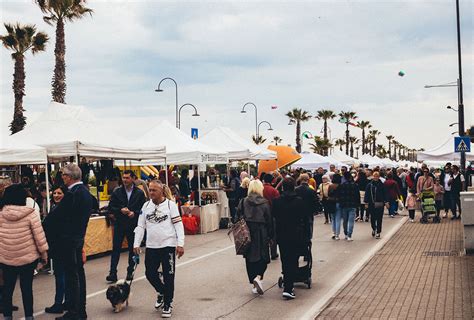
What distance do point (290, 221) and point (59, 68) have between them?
26.6m

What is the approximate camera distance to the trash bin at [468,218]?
13.8 m

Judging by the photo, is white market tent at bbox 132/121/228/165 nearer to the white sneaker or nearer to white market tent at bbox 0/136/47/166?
white market tent at bbox 0/136/47/166

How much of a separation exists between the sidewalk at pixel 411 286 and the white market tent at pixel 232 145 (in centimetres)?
1069

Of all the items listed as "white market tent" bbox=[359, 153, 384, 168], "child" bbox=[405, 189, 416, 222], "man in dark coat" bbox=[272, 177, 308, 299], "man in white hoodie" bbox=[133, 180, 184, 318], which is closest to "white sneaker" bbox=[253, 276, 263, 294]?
"man in dark coat" bbox=[272, 177, 308, 299]

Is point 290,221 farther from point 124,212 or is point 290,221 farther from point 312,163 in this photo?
point 312,163

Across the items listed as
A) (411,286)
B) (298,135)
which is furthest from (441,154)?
(298,135)

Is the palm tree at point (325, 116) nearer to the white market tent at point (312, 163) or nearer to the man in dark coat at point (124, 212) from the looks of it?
the white market tent at point (312, 163)

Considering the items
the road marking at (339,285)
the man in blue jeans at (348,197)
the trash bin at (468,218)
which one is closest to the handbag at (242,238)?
the road marking at (339,285)

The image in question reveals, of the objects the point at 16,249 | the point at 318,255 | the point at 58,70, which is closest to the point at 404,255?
the point at 318,255

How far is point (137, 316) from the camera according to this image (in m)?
8.46

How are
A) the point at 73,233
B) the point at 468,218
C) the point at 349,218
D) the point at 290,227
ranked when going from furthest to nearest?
the point at 349,218, the point at 468,218, the point at 290,227, the point at 73,233

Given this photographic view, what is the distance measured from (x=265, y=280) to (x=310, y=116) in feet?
300

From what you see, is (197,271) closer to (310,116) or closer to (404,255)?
(404,255)

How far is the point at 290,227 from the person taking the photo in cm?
976
